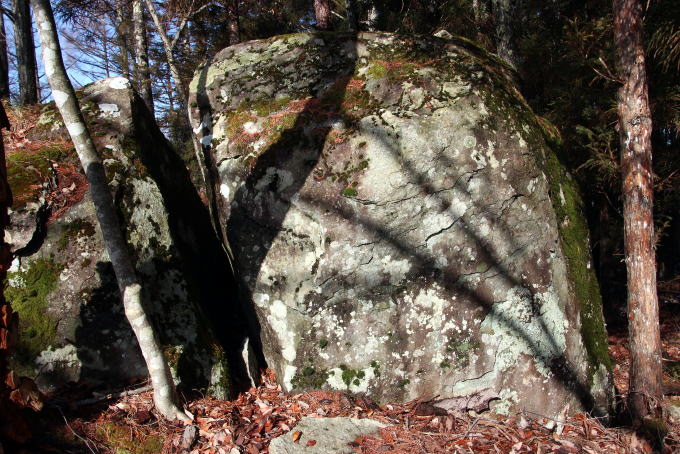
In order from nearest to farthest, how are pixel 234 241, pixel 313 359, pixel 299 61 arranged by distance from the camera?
pixel 313 359 < pixel 234 241 < pixel 299 61

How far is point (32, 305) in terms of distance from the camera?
3.80 m

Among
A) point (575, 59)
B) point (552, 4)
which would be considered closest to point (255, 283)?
point (575, 59)

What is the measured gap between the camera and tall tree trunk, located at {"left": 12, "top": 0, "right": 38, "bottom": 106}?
33.9 feet

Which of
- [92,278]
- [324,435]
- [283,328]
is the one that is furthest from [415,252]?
[92,278]

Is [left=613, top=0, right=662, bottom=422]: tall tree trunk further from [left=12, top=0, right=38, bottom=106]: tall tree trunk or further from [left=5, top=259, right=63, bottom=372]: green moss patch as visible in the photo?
[left=12, top=0, right=38, bottom=106]: tall tree trunk

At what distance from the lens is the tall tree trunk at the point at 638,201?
431 centimetres

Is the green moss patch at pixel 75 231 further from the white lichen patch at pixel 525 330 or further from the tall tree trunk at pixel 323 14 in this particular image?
the tall tree trunk at pixel 323 14

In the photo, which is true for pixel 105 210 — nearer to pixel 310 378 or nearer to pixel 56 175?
pixel 56 175

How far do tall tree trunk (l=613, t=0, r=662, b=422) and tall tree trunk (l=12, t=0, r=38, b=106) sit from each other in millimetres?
11328

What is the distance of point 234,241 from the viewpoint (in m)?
4.43

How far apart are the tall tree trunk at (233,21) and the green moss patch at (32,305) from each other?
946cm

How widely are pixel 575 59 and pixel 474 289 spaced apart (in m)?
5.47

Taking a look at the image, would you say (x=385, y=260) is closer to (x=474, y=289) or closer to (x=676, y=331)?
(x=474, y=289)

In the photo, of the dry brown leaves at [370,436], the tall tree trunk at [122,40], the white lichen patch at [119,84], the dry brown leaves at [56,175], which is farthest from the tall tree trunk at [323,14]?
the dry brown leaves at [370,436]
